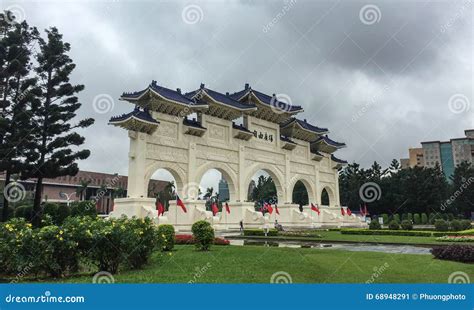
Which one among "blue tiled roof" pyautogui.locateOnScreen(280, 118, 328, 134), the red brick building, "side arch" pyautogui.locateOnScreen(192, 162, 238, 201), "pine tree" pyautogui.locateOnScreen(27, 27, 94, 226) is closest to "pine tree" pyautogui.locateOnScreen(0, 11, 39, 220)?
"pine tree" pyautogui.locateOnScreen(27, 27, 94, 226)

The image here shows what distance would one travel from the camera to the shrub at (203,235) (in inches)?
472

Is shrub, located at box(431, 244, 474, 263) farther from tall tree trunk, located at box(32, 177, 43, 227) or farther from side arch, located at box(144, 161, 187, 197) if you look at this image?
tall tree trunk, located at box(32, 177, 43, 227)

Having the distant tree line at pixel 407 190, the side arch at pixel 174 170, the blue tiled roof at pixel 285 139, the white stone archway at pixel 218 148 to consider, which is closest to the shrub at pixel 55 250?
the white stone archway at pixel 218 148

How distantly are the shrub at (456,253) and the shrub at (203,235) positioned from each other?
6.65m

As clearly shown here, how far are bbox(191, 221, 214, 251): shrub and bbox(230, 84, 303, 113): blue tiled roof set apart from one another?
58.1ft

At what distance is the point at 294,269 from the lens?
7.96m

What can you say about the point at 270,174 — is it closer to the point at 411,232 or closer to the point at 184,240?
the point at 411,232

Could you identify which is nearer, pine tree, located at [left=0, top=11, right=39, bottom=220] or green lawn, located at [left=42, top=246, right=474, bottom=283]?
green lawn, located at [left=42, top=246, right=474, bottom=283]

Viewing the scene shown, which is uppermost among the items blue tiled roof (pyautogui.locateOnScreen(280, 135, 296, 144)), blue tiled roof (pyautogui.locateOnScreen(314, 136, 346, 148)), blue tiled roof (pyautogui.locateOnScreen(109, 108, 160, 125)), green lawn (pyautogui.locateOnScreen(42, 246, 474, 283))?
blue tiled roof (pyautogui.locateOnScreen(314, 136, 346, 148))

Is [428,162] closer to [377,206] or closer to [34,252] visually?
[377,206]

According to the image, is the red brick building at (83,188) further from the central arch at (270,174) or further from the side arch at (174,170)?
the side arch at (174,170)

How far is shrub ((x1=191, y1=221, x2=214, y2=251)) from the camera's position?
A: 12000 mm

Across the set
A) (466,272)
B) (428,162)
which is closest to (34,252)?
(466,272)

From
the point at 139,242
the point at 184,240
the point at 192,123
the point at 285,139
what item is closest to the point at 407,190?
the point at 285,139
